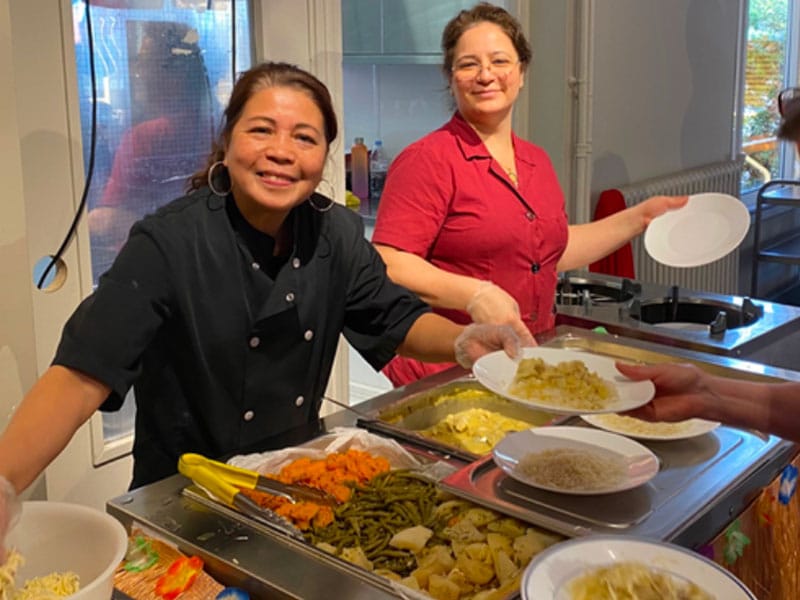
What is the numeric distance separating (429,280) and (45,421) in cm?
85

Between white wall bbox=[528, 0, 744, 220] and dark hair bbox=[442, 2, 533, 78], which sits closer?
dark hair bbox=[442, 2, 533, 78]

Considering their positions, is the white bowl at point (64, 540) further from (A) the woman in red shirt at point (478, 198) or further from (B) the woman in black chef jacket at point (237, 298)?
(A) the woman in red shirt at point (478, 198)

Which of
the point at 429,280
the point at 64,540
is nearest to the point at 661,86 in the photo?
the point at 429,280

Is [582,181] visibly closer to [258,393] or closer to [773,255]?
[773,255]

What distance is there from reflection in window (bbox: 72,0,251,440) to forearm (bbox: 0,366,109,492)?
83cm

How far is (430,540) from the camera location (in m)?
1.15

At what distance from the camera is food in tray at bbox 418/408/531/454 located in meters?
1.47

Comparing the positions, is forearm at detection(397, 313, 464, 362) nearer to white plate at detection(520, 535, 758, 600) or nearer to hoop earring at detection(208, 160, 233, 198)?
hoop earring at detection(208, 160, 233, 198)

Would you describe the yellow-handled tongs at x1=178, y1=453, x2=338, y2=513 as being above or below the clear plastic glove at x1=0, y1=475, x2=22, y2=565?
below

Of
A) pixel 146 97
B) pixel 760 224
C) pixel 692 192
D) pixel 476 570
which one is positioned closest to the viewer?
pixel 476 570

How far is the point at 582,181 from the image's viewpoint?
3.31 meters

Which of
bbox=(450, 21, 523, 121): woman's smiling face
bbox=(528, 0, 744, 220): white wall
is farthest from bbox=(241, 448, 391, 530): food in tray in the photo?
bbox=(528, 0, 744, 220): white wall

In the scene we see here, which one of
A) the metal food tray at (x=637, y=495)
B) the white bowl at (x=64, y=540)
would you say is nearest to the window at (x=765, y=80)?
the metal food tray at (x=637, y=495)

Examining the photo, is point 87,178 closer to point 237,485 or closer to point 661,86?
point 237,485
